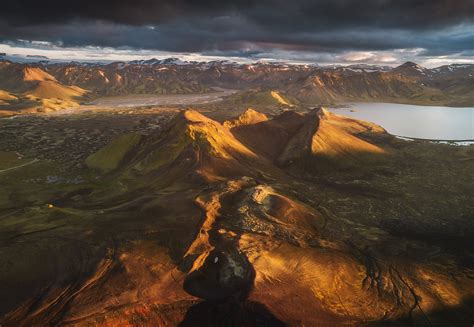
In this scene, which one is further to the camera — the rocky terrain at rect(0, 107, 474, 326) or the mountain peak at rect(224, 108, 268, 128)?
the mountain peak at rect(224, 108, 268, 128)

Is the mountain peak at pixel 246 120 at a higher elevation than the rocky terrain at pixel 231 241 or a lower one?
lower

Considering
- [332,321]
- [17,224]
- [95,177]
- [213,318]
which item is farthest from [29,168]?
[332,321]

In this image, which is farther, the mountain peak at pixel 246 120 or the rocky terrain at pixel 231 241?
the mountain peak at pixel 246 120

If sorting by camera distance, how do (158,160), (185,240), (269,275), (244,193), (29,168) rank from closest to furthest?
1. (269,275)
2. (185,240)
3. (244,193)
4. (158,160)
5. (29,168)

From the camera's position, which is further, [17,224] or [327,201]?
[327,201]

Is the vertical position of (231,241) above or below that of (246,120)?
above

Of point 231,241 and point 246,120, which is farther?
point 246,120

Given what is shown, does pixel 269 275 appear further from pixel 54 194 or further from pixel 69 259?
pixel 54 194

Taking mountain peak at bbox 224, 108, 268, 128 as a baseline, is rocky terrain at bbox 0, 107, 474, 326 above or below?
above
